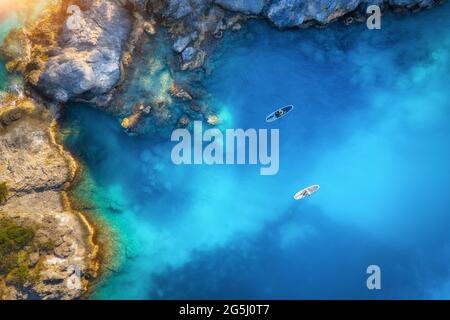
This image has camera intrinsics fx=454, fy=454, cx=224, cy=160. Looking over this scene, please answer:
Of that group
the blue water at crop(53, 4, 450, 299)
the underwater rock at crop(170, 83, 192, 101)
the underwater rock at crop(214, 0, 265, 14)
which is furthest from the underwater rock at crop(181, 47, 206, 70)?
the underwater rock at crop(214, 0, 265, 14)

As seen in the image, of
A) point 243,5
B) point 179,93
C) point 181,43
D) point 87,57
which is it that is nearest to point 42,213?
point 87,57

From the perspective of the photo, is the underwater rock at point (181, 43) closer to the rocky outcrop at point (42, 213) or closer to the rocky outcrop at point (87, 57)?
the rocky outcrop at point (87, 57)

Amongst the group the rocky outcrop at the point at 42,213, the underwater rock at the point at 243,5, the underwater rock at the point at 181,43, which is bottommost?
the rocky outcrop at the point at 42,213

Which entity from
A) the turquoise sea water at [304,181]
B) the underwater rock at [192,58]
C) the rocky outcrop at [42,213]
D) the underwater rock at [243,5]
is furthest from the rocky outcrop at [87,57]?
the underwater rock at [243,5]

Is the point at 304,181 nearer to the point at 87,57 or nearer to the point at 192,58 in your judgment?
the point at 192,58

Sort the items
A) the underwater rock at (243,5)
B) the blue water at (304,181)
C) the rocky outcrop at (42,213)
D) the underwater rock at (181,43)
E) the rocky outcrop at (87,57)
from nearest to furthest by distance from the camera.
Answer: the rocky outcrop at (42,213) → the rocky outcrop at (87,57) → the blue water at (304,181) → the underwater rock at (243,5) → the underwater rock at (181,43)
